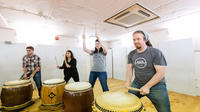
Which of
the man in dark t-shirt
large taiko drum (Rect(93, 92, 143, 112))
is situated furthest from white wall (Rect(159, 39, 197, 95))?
large taiko drum (Rect(93, 92, 143, 112))

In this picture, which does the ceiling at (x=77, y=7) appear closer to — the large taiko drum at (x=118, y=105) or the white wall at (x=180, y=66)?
the white wall at (x=180, y=66)

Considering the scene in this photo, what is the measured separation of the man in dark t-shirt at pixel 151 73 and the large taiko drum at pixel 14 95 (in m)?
2.00

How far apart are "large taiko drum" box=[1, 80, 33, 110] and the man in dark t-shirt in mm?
2002

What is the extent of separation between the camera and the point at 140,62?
1166 millimetres

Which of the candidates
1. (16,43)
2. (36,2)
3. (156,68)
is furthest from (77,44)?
(156,68)

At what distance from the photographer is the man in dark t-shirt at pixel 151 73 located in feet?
3.39

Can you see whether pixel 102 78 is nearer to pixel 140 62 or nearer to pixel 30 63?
pixel 140 62

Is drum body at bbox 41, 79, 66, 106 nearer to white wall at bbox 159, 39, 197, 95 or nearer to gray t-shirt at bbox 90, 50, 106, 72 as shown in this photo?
gray t-shirt at bbox 90, 50, 106, 72

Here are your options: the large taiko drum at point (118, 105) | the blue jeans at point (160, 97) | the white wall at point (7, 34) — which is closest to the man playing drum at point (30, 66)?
the white wall at point (7, 34)

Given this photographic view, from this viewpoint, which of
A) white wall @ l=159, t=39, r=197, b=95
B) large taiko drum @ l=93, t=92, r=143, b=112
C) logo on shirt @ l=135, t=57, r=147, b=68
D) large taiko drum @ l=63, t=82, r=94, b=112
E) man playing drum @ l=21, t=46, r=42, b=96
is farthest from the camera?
white wall @ l=159, t=39, r=197, b=95

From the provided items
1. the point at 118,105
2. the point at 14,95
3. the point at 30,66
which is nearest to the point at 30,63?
the point at 30,66

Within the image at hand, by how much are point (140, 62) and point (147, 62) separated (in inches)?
3.1

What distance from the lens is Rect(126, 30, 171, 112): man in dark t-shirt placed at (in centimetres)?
103

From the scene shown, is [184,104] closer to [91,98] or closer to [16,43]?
[91,98]
